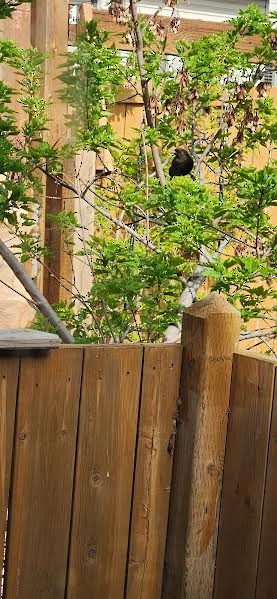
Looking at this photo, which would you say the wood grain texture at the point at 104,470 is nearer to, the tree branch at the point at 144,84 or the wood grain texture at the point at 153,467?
the wood grain texture at the point at 153,467

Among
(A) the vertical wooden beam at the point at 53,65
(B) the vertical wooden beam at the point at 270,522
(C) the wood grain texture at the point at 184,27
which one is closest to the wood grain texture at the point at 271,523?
(B) the vertical wooden beam at the point at 270,522

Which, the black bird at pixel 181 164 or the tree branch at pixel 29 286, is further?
the black bird at pixel 181 164

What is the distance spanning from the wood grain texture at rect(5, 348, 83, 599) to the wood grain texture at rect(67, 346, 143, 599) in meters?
0.04

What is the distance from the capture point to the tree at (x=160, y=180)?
4.18 meters

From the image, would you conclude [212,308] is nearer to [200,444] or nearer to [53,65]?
[200,444]

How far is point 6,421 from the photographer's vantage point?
2.64 m

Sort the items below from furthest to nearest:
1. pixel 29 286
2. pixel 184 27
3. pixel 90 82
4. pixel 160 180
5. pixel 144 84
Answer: pixel 184 27 → pixel 160 180 → pixel 144 84 → pixel 90 82 → pixel 29 286

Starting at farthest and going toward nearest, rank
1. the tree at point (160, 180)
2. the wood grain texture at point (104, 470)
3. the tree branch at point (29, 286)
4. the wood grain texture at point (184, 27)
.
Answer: the wood grain texture at point (184, 27)
the tree at point (160, 180)
the tree branch at point (29, 286)
the wood grain texture at point (104, 470)

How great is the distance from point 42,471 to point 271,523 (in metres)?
0.65

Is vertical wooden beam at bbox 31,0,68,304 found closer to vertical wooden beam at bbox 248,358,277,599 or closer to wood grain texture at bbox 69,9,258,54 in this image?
wood grain texture at bbox 69,9,258,54

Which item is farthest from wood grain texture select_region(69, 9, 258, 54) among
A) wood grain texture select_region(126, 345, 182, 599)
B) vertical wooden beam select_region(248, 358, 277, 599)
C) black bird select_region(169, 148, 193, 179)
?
vertical wooden beam select_region(248, 358, 277, 599)

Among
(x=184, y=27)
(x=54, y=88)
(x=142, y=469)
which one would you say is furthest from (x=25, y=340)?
(x=184, y=27)

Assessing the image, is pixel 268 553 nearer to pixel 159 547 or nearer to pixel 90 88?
pixel 159 547

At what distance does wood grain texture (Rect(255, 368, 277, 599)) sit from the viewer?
2.79 m
